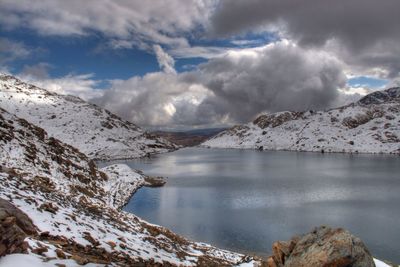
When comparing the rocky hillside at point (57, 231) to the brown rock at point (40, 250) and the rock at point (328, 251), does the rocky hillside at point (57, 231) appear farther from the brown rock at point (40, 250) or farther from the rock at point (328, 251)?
the rock at point (328, 251)

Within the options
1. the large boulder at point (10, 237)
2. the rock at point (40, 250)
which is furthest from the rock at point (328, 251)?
the large boulder at point (10, 237)

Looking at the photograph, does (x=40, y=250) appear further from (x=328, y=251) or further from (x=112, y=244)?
(x=328, y=251)

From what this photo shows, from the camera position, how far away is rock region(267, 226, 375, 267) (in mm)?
15141

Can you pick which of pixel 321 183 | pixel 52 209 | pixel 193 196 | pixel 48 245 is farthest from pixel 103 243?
pixel 321 183

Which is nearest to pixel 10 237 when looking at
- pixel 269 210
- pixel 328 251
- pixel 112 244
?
pixel 112 244

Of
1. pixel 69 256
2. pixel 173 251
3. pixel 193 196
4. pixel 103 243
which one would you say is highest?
pixel 69 256

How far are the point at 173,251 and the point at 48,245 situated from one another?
47.4 ft

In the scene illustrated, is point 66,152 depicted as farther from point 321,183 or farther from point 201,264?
point 321,183

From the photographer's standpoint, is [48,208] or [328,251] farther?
[48,208]

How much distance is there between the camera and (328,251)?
1541 cm

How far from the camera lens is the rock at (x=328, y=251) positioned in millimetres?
15141

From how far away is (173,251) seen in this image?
28.3 meters

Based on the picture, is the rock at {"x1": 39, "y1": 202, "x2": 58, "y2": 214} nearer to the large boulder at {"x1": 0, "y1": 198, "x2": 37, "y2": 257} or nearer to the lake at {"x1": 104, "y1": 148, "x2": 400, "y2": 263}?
the large boulder at {"x1": 0, "y1": 198, "x2": 37, "y2": 257}

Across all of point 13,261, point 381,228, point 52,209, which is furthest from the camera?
point 381,228
